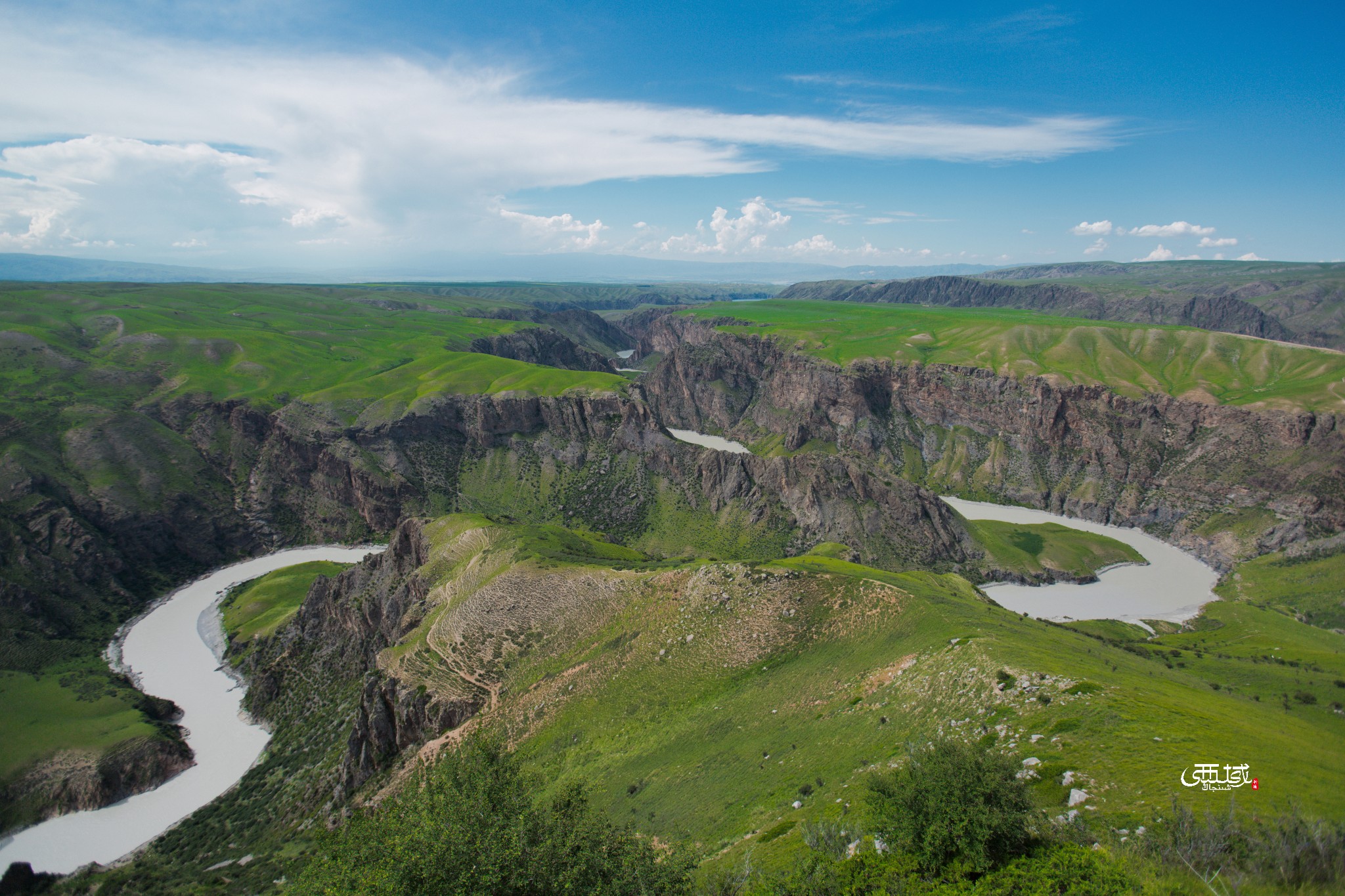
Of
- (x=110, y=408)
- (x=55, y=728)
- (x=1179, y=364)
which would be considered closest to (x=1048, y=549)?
(x=1179, y=364)

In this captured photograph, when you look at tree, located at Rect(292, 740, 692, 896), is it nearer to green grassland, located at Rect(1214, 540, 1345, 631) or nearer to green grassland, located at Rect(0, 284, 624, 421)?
green grassland, located at Rect(1214, 540, 1345, 631)

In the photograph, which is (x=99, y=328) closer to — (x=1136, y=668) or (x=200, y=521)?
(x=200, y=521)

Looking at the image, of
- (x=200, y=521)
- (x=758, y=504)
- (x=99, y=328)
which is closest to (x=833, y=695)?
(x=758, y=504)

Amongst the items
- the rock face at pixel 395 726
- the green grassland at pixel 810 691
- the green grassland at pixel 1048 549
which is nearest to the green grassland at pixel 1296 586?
the green grassland at pixel 1048 549

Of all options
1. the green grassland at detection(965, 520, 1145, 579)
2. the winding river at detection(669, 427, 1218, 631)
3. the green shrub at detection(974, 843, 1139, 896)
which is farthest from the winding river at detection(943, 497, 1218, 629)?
the green shrub at detection(974, 843, 1139, 896)

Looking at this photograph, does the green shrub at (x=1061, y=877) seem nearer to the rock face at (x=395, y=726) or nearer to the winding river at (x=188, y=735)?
the rock face at (x=395, y=726)

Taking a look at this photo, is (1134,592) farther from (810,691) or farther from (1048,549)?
(810,691)
